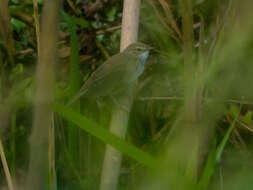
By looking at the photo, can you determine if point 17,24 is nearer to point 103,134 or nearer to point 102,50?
point 102,50

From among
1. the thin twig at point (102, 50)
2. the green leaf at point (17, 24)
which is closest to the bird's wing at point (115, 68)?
the thin twig at point (102, 50)

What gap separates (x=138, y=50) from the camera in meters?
1.77

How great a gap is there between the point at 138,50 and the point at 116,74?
173mm

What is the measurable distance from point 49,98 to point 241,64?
78cm

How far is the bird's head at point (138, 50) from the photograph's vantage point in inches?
65.5

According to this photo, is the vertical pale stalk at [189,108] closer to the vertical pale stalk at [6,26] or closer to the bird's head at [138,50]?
the bird's head at [138,50]

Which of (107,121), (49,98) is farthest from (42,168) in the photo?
(107,121)

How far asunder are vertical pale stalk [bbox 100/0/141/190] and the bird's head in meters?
0.03

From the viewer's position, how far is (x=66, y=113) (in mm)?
666

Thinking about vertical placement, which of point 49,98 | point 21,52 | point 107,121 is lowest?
point 107,121

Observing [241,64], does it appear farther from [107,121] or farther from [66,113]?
[107,121]

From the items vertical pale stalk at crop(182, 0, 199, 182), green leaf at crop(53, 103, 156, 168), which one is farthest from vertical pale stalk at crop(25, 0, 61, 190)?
vertical pale stalk at crop(182, 0, 199, 182)

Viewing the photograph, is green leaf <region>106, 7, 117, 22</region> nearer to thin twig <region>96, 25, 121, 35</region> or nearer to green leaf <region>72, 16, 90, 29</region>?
thin twig <region>96, 25, 121, 35</region>

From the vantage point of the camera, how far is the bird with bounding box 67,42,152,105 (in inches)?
68.0
